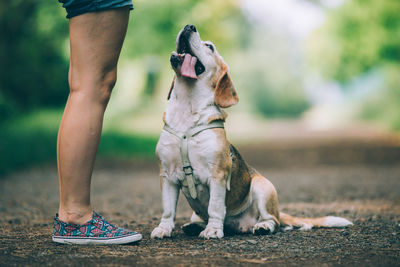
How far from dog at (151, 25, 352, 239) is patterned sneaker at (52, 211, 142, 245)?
428mm

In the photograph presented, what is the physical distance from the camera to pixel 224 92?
4.14 m

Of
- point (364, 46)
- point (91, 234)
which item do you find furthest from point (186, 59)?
point (364, 46)

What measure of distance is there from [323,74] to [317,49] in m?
1.61

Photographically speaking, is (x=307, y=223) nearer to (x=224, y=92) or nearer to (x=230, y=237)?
(x=230, y=237)

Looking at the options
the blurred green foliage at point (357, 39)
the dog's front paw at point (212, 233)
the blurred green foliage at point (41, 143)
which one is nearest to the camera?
the dog's front paw at point (212, 233)

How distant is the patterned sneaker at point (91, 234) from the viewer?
337 cm

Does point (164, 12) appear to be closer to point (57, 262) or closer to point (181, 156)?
point (181, 156)

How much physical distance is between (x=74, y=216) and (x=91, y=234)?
0.17 m

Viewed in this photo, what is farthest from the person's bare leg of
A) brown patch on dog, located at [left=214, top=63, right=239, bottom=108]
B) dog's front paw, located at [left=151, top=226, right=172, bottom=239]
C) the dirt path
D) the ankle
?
brown patch on dog, located at [left=214, top=63, right=239, bottom=108]

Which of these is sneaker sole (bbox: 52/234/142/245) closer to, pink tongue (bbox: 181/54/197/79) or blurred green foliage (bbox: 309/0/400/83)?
pink tongue (bbox: 181/54/197/79)

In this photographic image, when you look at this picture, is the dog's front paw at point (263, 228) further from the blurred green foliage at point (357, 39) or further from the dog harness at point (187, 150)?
the blurred green foliage at point (357, 39)

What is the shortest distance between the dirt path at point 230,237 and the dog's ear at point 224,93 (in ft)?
3.56

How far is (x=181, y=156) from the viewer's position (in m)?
3.87

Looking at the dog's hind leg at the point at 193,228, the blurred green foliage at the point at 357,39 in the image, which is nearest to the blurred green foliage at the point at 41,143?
the dog's hind leg at the point at 193,228
